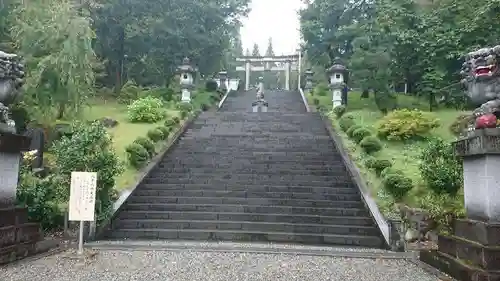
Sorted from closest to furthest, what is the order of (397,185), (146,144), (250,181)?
(397,185) < (250,181) < (146,144)

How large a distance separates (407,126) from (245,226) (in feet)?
27.3

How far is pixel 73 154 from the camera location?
9406mm

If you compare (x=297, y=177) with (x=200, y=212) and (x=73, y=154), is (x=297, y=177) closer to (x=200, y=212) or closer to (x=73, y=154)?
(x=200, y=212)

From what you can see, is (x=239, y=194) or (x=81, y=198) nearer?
(x=81, y=198)

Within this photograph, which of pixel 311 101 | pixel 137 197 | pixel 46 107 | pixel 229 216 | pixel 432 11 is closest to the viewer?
pixel 229 216

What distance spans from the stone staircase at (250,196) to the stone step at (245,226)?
0.07 ft

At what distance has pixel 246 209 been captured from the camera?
1062 cm

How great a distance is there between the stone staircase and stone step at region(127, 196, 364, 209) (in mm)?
25

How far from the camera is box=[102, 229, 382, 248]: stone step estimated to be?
30.3 ft

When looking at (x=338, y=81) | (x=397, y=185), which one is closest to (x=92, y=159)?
(x=397, y=185)

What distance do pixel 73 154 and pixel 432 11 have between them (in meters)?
18.5

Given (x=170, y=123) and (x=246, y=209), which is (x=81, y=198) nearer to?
(x=246, y=209)

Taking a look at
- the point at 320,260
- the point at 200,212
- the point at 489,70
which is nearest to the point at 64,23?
the point at 200,212

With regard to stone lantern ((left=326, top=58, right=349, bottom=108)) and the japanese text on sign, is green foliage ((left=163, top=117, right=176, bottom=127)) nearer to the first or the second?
stone lantern ((left=326, top=58, right=349, bottom=108))
